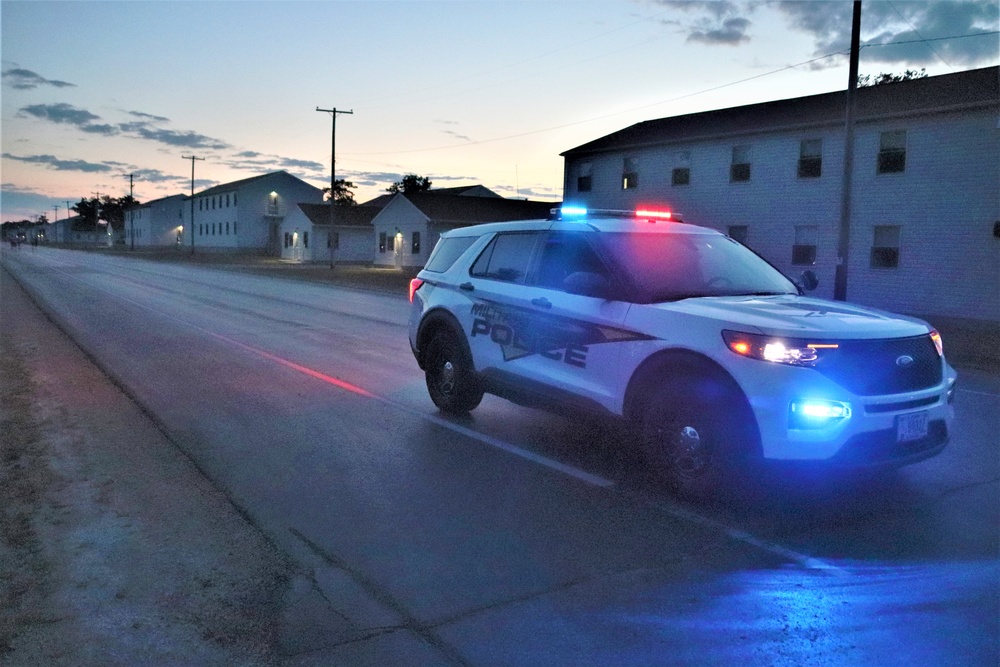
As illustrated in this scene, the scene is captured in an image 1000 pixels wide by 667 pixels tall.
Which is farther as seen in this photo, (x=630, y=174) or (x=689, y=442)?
(x=630, y=174)

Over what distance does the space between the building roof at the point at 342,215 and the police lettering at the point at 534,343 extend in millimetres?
61357

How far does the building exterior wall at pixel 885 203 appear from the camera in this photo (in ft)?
75.9

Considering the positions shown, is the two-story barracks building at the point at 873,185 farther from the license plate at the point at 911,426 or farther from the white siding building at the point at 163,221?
the white siding building at the point at 163,221

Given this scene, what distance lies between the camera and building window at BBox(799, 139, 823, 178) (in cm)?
2672

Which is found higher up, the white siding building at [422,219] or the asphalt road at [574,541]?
the white siding building at [422,219]

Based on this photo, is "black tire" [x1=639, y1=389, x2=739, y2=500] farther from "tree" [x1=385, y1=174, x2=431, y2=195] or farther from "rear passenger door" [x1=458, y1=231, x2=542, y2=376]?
"tree" [x1=385, y1=174, x2=431, y2=195]

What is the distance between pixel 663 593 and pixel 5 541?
3690mm

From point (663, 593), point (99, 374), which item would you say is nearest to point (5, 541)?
point (663, 593)

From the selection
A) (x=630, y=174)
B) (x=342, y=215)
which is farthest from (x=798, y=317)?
(x=342, y=215)

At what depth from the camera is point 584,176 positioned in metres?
35.8

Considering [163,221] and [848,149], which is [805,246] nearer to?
[848,149]

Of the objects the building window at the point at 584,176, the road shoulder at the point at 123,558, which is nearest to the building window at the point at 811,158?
the building window at the point at 584,176

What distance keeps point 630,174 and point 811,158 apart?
8.18 metres

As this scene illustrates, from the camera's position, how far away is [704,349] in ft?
17.0
